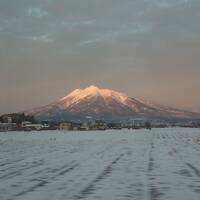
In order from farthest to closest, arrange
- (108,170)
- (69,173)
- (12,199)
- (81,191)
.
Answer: (108,170), (69,173), (81,191), (12,199)

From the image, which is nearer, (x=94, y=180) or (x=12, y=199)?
(x=12, y=199)

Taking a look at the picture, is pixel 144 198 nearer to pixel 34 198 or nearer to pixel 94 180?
pixel 34 198

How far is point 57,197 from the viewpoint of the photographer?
41.4 feet

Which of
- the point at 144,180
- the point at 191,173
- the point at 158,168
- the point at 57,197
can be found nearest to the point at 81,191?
the point at 57,197

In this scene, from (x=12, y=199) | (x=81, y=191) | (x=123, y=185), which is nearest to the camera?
(x=12, y=199)

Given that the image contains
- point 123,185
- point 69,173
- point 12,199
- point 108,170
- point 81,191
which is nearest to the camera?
point 12,199

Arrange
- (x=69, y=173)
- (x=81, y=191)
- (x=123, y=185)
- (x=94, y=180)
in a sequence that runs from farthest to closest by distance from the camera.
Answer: (x=69, y=173)
(x=94, y=180)
(x=123, y=185)
(x=81, y=191)

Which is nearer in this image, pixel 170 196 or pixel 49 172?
pixel 170 196

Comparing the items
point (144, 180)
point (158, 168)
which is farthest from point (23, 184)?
point (158, 168)

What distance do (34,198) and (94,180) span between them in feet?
14.6

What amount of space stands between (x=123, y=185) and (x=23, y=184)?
2856mm

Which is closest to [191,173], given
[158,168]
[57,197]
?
[158,168]

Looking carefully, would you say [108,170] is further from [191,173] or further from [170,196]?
[170,196]

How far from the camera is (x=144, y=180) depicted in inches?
663
